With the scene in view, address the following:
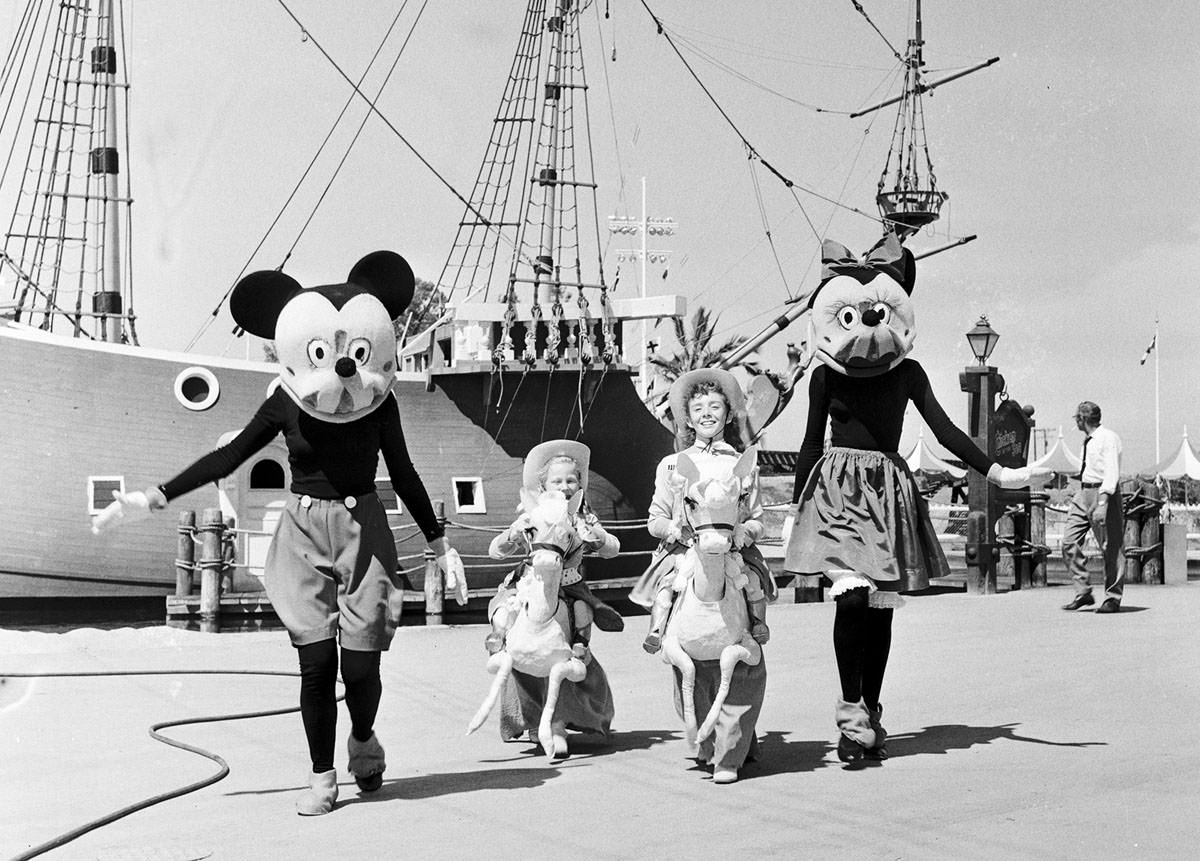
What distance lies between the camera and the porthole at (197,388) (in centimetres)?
1812

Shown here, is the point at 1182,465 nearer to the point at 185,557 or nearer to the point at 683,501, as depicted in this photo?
the point at 185,557

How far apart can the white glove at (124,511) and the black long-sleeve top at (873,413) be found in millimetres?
2359

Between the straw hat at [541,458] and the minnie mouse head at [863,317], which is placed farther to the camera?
the straw hat at [541,458]

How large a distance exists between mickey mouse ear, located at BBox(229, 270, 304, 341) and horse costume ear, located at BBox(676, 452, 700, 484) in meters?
1.46

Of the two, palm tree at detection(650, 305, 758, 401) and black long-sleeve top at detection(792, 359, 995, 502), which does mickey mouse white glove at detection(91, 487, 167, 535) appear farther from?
palm tree at detection(650, 305, 758, 401)

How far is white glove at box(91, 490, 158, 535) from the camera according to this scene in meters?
4.52

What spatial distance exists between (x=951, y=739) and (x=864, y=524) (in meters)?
0.97

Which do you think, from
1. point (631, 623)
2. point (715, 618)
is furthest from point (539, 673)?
point (631, 623)

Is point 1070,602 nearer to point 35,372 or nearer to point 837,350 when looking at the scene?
point 837,350

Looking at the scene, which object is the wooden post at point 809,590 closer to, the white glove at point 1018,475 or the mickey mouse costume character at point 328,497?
the white glove at point 1018,475

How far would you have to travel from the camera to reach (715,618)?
4.85m

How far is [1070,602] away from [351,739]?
292 inches

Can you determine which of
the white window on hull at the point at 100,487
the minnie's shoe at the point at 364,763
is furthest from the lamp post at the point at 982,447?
the white window on hull at the point at 100,487

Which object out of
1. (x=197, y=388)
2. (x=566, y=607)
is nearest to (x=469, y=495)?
(x=197, y=388)
